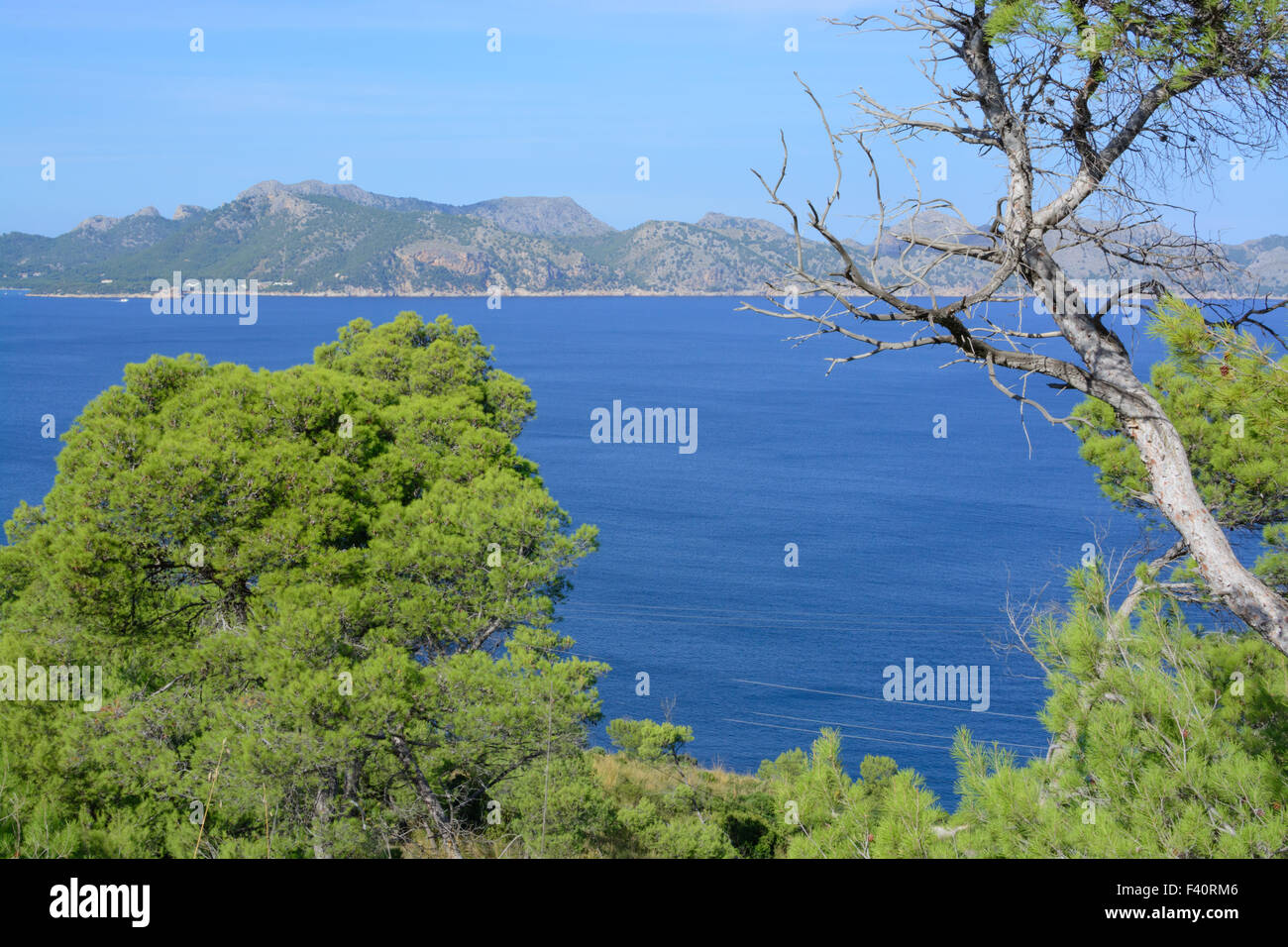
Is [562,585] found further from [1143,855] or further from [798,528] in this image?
[798,528]

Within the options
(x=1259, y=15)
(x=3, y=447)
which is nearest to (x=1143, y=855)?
(x=1259, y=15)

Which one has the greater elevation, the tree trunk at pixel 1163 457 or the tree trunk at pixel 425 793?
the tree trunk at pixel 1163 457

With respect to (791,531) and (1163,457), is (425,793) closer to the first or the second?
(1163,457)

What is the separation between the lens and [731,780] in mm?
25156

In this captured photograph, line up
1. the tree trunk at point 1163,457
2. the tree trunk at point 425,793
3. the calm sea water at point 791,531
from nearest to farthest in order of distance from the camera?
the tree trunk at point 1163,457
the tree trunk at point 425,793
the calm sea water at point 791,531

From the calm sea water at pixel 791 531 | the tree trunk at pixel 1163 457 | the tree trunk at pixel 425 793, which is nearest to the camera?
the tree trunk at pixel 1163 457

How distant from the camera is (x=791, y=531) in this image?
53906 millimetres

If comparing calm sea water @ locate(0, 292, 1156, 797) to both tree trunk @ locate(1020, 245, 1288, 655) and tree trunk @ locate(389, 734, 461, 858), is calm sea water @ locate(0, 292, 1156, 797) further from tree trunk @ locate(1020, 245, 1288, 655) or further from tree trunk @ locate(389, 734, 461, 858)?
tree trunk @ locate(1020, 245, 1288, 655)

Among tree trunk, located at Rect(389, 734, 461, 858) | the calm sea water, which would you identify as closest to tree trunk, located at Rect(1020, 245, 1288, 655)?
the calm sea water

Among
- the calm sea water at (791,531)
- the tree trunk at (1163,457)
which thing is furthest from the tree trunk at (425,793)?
the tree trunk at (1163,457)

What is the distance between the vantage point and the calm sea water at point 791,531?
36344 millimetres

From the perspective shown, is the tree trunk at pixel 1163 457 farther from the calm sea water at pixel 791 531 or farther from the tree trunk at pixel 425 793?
the tree trunk at pixel 425 793

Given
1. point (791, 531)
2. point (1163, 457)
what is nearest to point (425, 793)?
point (1163, 457)

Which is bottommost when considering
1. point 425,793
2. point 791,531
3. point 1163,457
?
point 791,531
